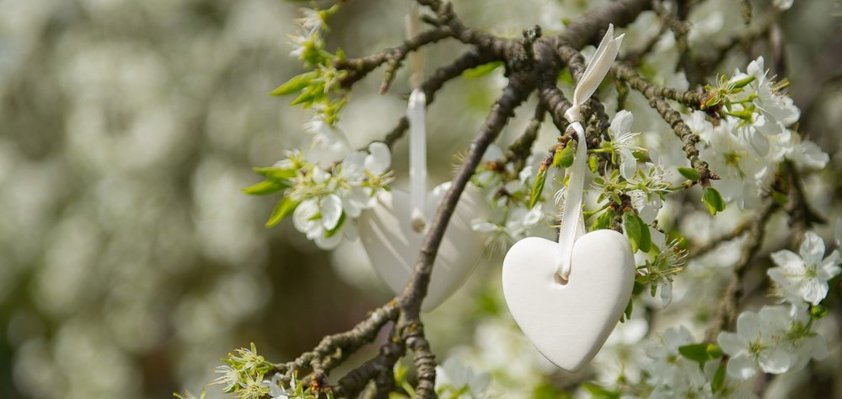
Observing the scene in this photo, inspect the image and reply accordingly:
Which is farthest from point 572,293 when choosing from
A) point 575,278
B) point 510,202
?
point 510,202

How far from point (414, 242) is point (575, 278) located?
0.24m

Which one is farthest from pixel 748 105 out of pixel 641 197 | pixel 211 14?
pixel 211 14

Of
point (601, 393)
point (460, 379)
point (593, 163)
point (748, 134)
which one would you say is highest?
point (593, 163)

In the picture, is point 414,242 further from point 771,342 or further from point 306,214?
point 771,342

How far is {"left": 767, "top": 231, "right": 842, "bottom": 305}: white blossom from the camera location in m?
0.82

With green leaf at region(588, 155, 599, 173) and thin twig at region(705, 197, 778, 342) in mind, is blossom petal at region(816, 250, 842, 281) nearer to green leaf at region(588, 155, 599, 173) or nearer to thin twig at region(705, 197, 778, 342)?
thin twig at region(705, 197, 778, 342)

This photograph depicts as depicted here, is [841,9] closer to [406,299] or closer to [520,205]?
[520,205]

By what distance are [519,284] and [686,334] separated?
316mm

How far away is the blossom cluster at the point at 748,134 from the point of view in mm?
710

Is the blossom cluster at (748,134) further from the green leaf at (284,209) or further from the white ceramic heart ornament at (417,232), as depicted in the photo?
the green leaf at (284,209)

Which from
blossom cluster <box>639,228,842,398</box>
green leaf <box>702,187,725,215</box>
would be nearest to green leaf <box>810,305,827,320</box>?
blossom cluster <box>639,228,842,398</box>

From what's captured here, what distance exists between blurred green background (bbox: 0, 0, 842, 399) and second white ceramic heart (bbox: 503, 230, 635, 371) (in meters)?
1.89

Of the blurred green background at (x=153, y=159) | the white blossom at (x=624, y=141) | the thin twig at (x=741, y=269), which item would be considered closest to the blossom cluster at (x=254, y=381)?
the white blossom at (x=624, y=141)

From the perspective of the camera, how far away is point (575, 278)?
63cm
